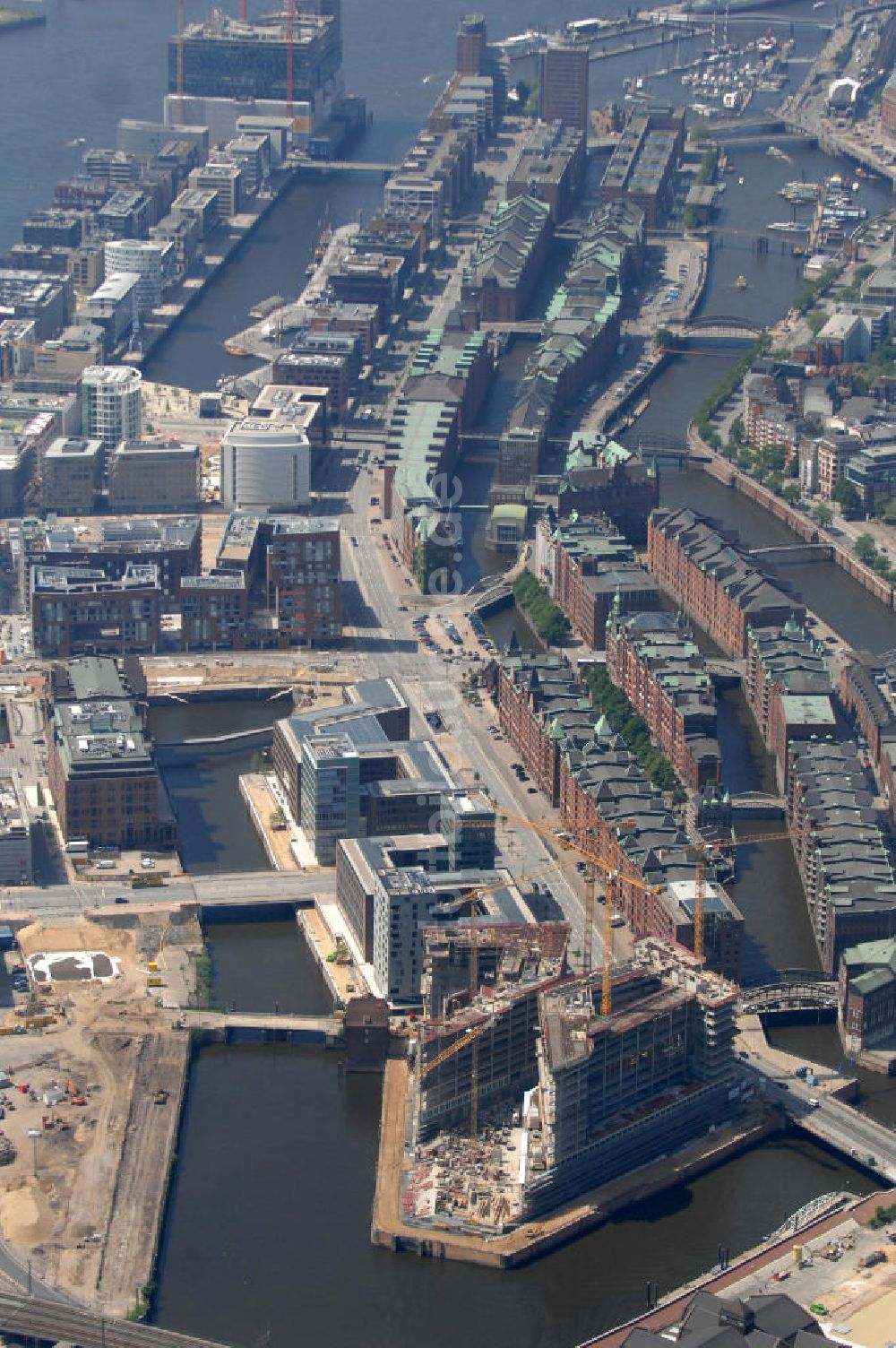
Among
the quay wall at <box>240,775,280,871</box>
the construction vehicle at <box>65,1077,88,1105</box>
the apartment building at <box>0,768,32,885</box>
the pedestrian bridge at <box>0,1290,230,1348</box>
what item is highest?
the apartment building at <box>0,768,32,885</box>

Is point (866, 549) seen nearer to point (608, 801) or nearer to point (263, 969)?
point (608, 801)

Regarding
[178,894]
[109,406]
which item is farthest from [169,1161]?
[109,406]

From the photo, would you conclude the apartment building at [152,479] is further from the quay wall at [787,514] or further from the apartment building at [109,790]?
the apartment building at [109,790]

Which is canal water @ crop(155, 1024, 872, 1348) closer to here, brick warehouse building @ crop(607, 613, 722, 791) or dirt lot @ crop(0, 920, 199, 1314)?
dirt lot @ crop(0, 920, 199, 1314)

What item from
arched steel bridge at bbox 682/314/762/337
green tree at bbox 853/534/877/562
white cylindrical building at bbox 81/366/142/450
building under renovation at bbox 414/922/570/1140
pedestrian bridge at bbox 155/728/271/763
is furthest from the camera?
arched steel bridge at bbox 682/314/762/337

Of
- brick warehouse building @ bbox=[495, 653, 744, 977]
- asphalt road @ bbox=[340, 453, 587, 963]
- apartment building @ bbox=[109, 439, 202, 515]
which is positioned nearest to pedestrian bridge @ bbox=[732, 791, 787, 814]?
brick warehouse building @ bbox=[495, 653, 744, 977]

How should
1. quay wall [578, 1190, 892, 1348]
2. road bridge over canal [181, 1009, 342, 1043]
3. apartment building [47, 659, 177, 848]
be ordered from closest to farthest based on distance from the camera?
1. quay wall [578, 1190, 892, 1348]
2. road bridge over canal [181, 1009, 342, 1043]
3. apartment building [47, 659, 177, 848]
